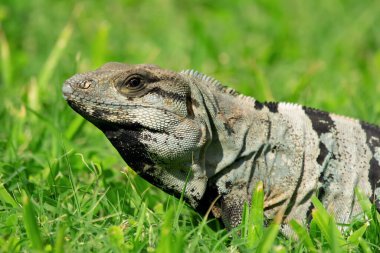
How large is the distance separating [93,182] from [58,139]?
0.68m

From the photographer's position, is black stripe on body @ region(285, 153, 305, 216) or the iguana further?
black stripe on body @ region(285, 153, 305, 216)

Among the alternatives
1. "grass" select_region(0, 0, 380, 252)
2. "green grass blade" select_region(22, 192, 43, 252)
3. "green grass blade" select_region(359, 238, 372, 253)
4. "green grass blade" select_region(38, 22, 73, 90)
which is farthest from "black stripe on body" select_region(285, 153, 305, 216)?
"green grass blade" select_region(38, 22, 73, 90)

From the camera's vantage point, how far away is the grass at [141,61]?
4.30 meters

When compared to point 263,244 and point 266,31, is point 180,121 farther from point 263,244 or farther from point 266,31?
point 266,31

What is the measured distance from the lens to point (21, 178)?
5.03 m

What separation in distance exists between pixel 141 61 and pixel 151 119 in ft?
14.8

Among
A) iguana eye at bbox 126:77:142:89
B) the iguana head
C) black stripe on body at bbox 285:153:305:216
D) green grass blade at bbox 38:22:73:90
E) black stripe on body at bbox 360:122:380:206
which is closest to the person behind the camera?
the iguana head

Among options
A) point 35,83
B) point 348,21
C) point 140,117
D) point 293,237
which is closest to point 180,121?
point 140,117

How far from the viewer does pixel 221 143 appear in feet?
15.4

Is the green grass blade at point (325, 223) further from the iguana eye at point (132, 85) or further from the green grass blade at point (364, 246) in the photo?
the iguana eye at point (132, 85)

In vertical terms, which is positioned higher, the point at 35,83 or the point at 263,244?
the point at 35,83

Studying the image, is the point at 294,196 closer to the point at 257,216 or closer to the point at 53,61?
the point at 257,216

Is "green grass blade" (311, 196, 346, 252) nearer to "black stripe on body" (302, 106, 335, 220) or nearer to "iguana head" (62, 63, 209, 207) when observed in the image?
"black stripe on body" (302, 106, 335, 220)

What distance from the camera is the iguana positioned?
453 centimetres
